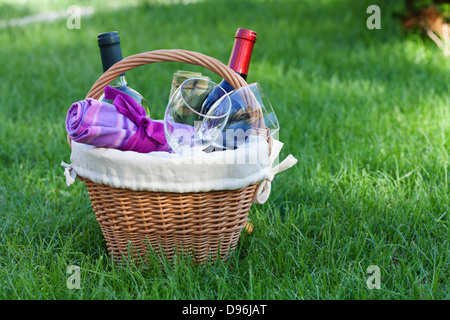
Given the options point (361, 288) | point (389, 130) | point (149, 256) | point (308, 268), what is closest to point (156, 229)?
point (149, 256)

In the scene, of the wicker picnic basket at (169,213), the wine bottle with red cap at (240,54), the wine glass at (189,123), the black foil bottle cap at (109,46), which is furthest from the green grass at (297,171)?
the black foil bottle cap at (109,46)

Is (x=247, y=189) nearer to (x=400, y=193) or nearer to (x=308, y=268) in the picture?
(x=308, y=268)

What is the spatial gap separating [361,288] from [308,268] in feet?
0.73

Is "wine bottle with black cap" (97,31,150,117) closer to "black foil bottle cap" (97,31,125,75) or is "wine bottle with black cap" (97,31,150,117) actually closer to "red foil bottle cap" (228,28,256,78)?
"black foil bottle cap" (97,31,125,75)

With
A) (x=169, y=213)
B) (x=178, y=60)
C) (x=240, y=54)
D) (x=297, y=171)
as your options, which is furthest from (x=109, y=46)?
(x=297, y=171)

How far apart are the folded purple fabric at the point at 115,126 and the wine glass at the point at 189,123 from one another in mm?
70

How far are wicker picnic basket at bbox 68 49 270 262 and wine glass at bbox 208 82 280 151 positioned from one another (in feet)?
0.13

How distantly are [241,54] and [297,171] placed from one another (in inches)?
32.1

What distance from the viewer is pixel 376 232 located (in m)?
1.94

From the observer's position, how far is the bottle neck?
1.68m

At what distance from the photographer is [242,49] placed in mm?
1692

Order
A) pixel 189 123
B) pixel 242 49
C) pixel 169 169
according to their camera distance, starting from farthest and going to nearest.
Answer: pixel 242 49 → pixel 189 123 → pixel 169 169

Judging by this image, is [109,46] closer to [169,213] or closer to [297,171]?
[169,213]

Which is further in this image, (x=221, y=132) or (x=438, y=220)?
(x=438, y=220)
